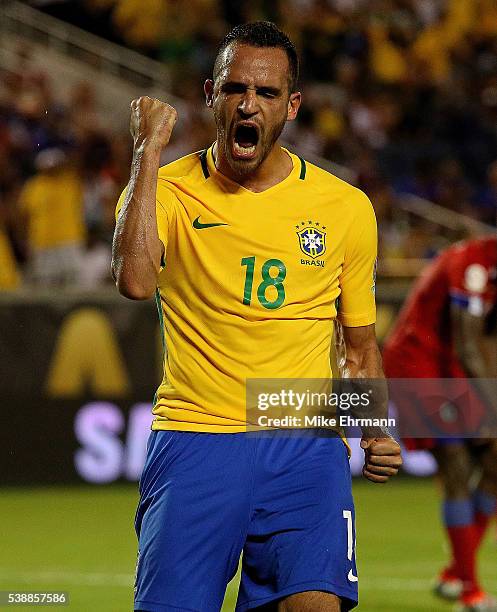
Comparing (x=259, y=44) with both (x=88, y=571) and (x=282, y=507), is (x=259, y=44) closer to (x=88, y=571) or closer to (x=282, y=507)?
(x=282, y=507)

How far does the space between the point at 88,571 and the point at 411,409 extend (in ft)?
7.02

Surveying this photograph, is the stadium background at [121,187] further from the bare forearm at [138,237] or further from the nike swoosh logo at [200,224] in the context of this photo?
the bare forearm at [138,237]

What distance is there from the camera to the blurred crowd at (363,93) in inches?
563

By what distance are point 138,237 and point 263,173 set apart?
1.78ft

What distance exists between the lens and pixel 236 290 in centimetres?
395

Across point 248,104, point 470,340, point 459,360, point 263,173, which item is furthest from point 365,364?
point 459,360

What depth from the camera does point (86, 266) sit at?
40.6 ft

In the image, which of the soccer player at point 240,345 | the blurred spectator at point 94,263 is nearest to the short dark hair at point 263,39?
the soccer player at point 240,345

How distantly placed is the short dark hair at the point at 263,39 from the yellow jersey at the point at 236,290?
34cm

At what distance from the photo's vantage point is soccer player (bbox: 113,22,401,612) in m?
3.83

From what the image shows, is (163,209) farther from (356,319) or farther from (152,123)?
(356,319)

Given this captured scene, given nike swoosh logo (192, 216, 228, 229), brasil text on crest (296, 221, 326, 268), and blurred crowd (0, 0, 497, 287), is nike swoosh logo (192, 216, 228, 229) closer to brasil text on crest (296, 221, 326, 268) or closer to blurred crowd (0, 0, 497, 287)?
brasil text on crest (296, 221, 326, 268)

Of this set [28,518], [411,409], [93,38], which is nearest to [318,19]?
[93,38]

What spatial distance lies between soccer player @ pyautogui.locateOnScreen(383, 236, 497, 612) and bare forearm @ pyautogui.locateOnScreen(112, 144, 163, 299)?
3.77 meters
